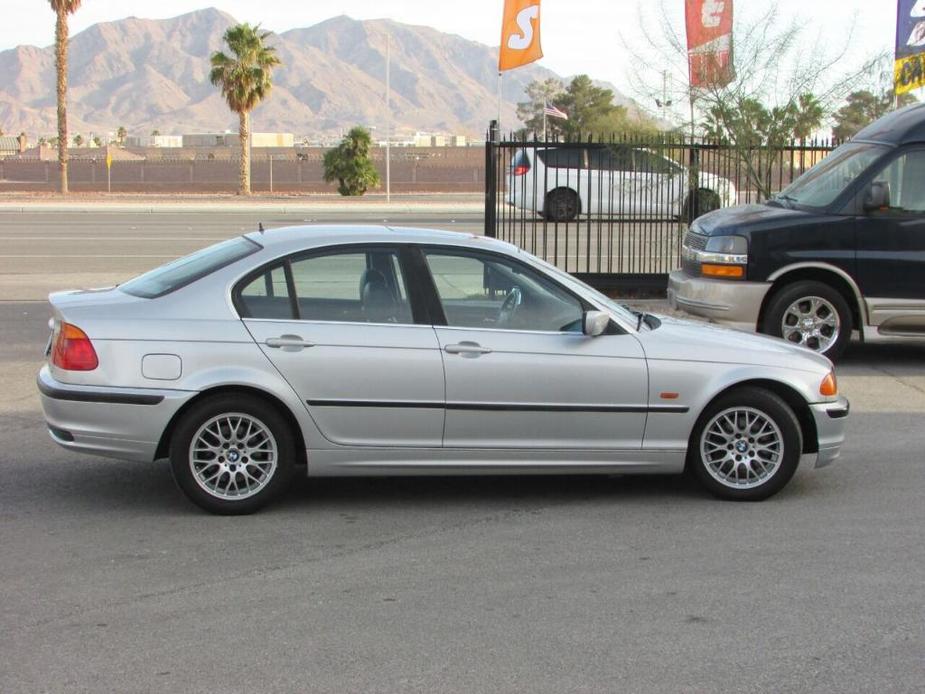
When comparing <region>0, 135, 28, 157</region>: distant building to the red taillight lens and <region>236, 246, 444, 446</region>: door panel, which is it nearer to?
the red taillight lens

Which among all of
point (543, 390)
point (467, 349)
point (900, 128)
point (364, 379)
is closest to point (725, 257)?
point (900, 128)

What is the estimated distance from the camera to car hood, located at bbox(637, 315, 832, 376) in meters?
6.79

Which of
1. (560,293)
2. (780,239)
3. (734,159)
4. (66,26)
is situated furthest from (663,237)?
(66,26)

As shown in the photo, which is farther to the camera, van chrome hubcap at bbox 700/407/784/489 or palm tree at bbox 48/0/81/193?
palm tree at bbox 48/0/81/193

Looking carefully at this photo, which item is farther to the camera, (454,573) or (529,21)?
(529,21)

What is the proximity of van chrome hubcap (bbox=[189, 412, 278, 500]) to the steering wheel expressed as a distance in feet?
4.49

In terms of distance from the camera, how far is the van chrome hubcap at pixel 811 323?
36.7 ft

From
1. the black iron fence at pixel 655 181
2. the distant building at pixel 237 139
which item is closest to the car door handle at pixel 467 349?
the black iron fence at pixel 655 181

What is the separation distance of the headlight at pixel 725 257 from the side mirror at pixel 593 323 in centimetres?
493

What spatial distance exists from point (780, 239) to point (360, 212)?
2691cm

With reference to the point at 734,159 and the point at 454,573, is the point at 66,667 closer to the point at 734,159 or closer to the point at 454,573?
the point at 454,573

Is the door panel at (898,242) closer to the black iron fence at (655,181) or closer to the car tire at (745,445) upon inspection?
the black iron fence at (655,181)

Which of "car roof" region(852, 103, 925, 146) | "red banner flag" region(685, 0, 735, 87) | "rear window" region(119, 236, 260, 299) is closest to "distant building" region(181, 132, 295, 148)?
"red banner flag" region(685, 0, 735, 87)

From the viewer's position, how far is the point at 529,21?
81.8 feet
